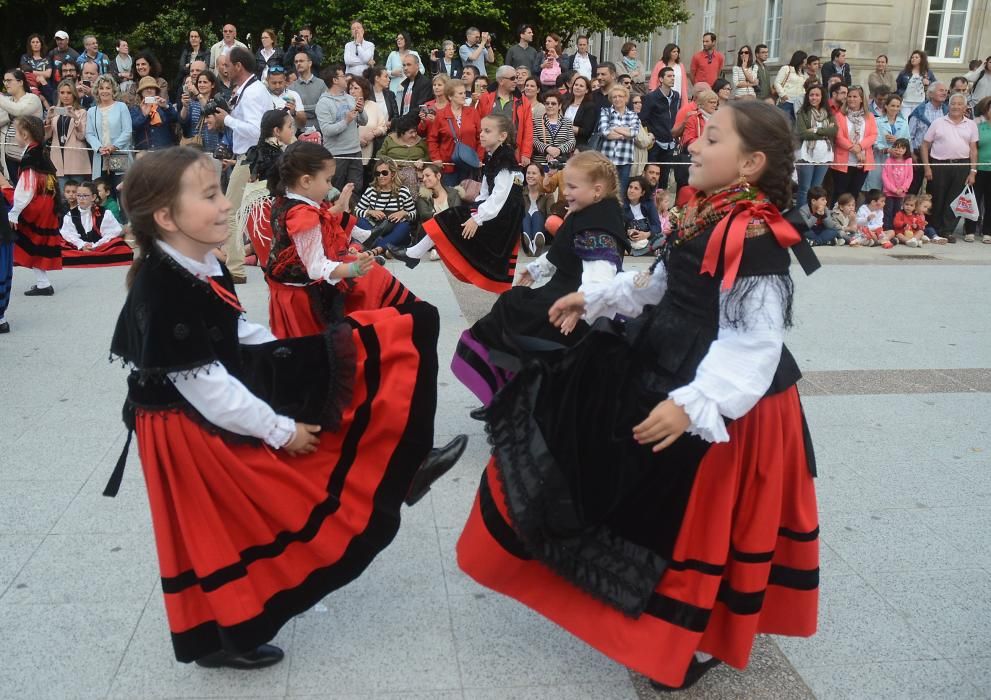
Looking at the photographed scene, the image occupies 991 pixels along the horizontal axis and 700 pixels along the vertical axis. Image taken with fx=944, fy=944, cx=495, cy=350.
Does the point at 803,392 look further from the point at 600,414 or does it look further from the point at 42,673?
the point at 42,673

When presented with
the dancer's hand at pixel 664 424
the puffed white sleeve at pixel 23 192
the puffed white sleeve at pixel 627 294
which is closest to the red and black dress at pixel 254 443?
the puffed white sleeve at pixel 627 294

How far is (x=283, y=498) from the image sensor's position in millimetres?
2576

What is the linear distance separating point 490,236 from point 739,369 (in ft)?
13.3

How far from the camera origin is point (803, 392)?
5527 millimetres

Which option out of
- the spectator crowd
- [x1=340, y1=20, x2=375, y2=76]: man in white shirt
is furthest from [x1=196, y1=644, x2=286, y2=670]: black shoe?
[x1=340, y1=20, x2=375, y2=76]: man in white shirt

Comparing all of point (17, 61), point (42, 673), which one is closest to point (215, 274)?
point (42, 673)

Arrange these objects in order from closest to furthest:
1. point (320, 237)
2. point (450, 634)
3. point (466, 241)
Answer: point (450, 634) < point (320, 237) < point (466, 241)

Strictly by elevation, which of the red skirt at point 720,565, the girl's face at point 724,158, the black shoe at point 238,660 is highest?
the girl's face at point 724,158

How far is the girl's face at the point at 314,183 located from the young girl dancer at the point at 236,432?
165 cm

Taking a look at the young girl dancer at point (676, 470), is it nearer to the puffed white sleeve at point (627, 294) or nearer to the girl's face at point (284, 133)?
the puffed white sleeve at point (627, 294)

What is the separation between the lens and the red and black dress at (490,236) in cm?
621

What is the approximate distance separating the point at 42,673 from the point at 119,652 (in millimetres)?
216

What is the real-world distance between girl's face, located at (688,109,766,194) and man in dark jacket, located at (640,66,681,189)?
881 cm

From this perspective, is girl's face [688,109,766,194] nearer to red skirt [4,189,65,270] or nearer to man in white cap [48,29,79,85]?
red skirt [4,189,65,270]
